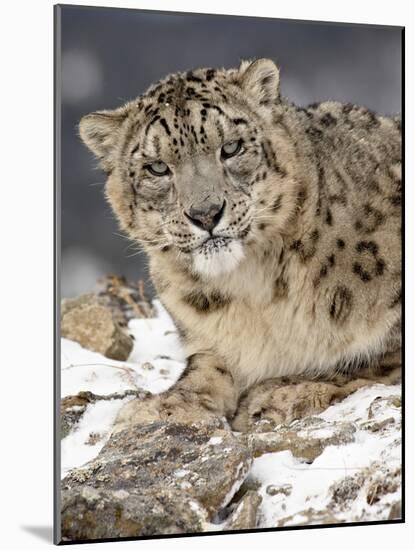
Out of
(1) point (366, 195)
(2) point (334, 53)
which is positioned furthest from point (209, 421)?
(2) point (334, 53)

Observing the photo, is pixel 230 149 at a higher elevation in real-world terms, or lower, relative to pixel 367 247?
higher

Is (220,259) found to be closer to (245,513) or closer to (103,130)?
(103,130)

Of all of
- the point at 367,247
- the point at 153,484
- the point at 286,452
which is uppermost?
the point at 367,247

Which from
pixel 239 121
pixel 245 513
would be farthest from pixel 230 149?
pixel 245 513

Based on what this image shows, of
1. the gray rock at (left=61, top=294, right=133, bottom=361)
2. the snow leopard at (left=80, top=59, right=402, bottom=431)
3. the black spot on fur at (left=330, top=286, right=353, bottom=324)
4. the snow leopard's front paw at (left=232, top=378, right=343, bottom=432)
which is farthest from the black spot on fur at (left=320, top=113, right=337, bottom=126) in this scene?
the gray rock at (left=61, top=294, right=133, bottom=361)

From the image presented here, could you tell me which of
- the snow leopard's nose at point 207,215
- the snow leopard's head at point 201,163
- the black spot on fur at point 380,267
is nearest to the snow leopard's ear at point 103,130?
the snow leopard's head at point 201,163

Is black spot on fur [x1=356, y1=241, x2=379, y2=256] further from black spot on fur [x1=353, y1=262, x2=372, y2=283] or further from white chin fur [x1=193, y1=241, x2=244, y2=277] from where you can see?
white chin fur [x1=193, y1=241, x2=244, y2=277]
